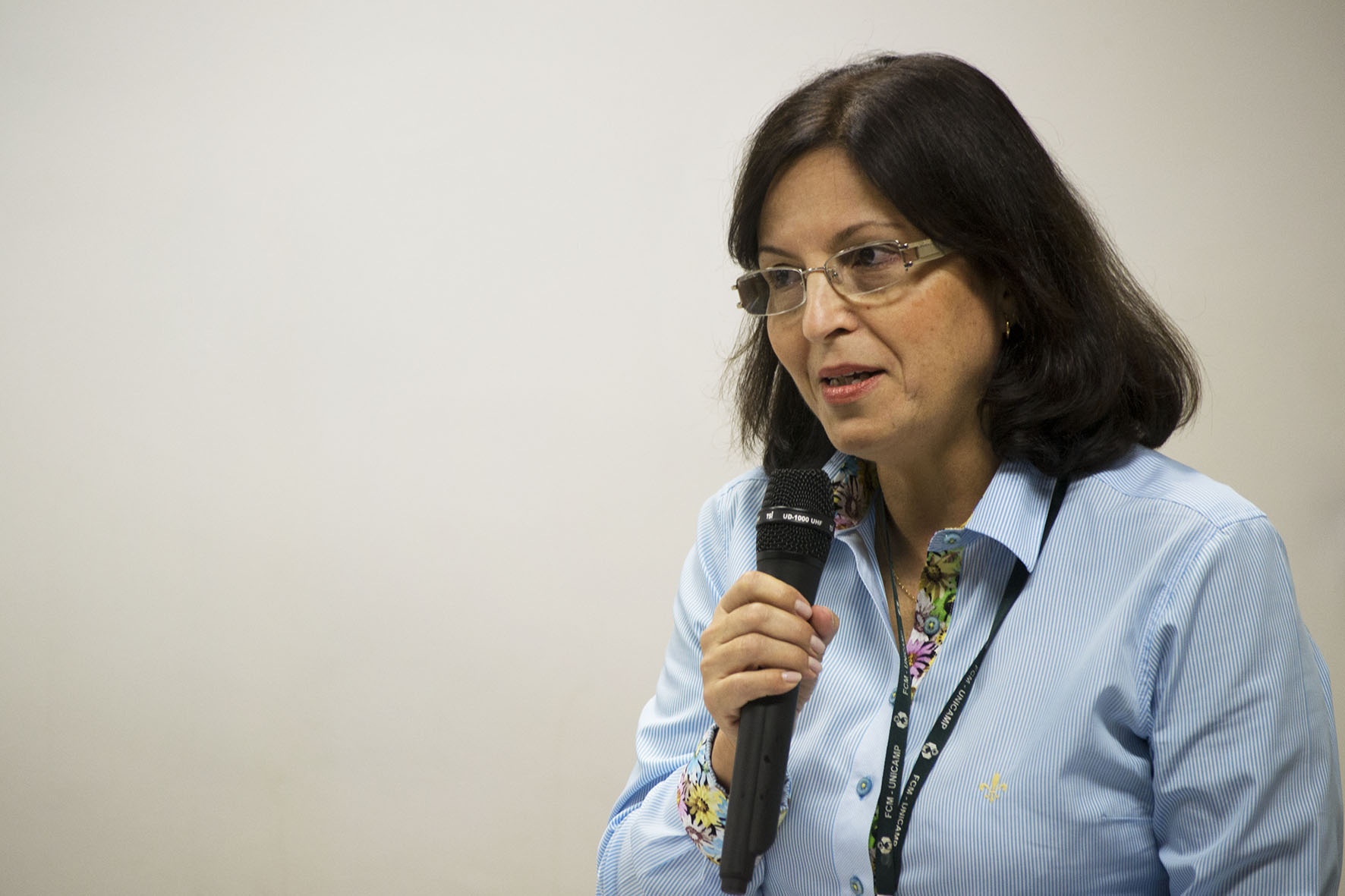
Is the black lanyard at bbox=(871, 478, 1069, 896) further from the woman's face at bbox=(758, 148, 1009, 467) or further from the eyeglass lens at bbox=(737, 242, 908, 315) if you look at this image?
the eyeglass lens at bbox=(737, 242, 908, 315)

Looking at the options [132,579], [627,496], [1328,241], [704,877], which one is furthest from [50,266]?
[1328,241]

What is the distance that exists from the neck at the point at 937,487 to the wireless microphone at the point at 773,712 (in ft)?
0.65

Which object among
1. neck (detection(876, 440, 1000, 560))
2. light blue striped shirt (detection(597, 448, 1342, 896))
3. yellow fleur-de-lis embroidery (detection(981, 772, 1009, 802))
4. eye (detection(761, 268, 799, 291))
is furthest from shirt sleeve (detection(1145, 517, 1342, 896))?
eye (detection(761, 268, 799, 291))

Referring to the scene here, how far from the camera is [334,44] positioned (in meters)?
2.37

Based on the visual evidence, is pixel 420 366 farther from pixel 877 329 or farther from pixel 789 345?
pixel 877 329

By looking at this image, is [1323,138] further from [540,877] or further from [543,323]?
[540,877]

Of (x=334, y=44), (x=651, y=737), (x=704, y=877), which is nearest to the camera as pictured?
(x=704, y=877)

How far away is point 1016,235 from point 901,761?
1.98 feet

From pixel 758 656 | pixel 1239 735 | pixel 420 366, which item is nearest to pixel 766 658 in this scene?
pixel 758 656

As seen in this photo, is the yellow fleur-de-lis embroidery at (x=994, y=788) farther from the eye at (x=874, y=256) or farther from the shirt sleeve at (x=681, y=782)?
the eye at (x=874, y=256)

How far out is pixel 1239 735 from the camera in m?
1.03

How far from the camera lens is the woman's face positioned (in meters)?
1.21

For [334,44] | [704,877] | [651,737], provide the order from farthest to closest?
[334,44]
[651,737]
[704,877]

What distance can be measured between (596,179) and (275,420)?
89 centimetres
